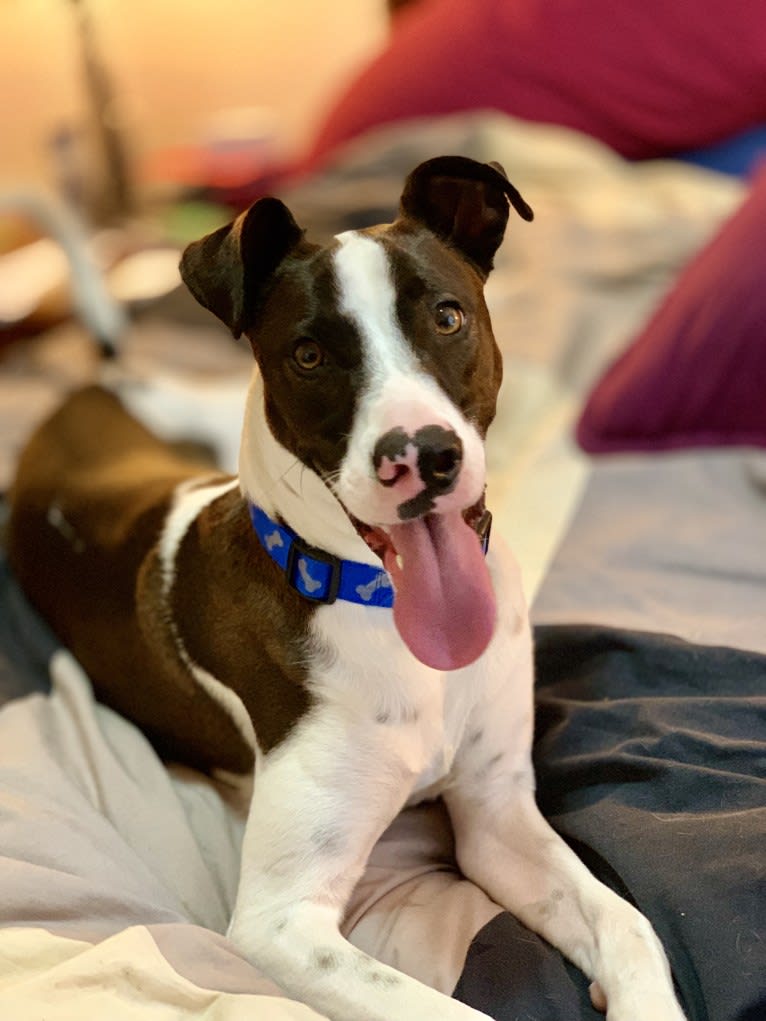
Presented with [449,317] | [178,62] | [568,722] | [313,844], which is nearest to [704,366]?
[568,722]

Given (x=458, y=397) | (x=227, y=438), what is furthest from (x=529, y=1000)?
(x=227, y=438)

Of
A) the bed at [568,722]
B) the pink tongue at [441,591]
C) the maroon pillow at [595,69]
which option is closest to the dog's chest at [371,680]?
the pink tongue at [441,591]

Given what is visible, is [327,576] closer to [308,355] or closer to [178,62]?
[308,355]

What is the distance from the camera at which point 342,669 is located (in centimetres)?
155

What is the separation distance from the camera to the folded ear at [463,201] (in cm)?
155

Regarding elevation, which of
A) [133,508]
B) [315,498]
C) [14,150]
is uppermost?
[315,498]

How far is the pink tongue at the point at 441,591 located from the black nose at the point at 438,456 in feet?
0.32

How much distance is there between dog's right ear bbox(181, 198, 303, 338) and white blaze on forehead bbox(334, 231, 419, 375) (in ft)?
0.36

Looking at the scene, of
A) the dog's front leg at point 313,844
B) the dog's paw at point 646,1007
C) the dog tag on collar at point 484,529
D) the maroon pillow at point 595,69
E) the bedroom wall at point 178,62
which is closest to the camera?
the dog's paw at point 646,1007

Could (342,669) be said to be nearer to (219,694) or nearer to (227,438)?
(219,694)

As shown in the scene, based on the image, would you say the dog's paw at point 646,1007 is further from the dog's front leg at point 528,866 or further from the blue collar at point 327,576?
the blue collar at point 327,576

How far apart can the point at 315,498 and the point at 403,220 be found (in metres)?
0.43

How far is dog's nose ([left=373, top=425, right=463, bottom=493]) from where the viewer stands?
4.26 ft

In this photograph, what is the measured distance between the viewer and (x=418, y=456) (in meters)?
1.30
